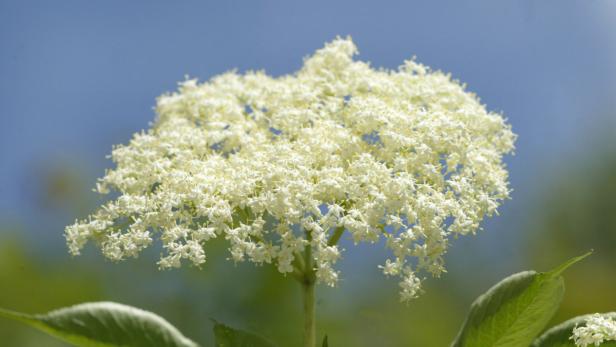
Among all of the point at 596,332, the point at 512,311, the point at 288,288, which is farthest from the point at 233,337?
the point at 288,288

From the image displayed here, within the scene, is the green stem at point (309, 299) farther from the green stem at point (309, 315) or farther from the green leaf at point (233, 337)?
the green leaf at point (233, 337)

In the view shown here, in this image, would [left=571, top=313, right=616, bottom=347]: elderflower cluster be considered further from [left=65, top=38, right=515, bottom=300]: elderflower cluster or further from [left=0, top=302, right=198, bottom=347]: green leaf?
[left=0, top=302, right=198, bottom=347]: green leaf

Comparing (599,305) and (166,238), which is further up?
(599,305)

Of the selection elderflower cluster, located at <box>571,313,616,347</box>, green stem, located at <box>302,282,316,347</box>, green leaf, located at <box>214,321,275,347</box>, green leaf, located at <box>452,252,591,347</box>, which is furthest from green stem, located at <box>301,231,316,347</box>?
elderflower cluster, located at <box>571,313,616,347</box>

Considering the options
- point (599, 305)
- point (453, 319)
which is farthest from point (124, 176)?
point (599, 305)

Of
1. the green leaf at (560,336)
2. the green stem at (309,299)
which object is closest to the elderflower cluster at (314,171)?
Answer: the green stem at (309,299)

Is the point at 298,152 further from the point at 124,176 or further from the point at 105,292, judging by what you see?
the point at 105,292
